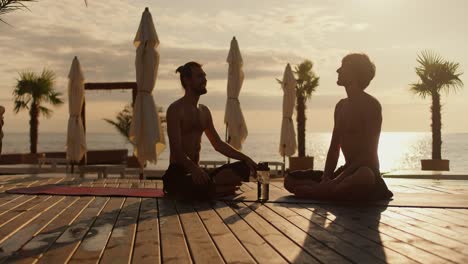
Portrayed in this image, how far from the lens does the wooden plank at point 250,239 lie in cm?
312

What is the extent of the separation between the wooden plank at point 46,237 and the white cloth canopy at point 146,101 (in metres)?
4.37

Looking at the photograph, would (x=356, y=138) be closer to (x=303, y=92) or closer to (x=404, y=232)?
(x=404, y=232)

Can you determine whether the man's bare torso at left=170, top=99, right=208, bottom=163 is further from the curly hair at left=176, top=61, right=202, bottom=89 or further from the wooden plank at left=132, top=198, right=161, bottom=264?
the wooden plank at left=132, top=198, right=161, bottom=264

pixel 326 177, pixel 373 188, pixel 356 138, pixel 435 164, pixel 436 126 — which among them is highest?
pixel 436 126

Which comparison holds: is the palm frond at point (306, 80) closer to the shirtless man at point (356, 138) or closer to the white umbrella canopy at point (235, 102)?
the white umbrella canopy at point (235, 102)

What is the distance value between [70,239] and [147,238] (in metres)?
0.51

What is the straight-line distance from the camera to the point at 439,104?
72.2 feet

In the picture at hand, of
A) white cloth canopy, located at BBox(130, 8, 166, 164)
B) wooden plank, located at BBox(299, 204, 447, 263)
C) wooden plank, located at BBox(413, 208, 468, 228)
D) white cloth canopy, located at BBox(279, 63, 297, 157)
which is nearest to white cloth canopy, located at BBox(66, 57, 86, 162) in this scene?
white cloth canopy, located at BBox(130, 8, 166, 164)

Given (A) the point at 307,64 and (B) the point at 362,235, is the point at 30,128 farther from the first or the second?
(B) the point at 362,235

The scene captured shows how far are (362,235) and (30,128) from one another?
82.1 feet

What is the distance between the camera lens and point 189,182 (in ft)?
19.9

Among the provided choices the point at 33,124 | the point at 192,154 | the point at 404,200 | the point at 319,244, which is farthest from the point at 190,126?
the point at 33,124

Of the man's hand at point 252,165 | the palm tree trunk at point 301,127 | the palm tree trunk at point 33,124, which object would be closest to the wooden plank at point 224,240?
the man's hand at point 252,165

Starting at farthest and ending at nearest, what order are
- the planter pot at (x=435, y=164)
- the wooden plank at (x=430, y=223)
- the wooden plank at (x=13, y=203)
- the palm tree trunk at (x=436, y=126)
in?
the palm tree trunk at (x=436, y=126) → the planter pot at (x=435, y=164) → the wooden plank at (x=13, y=203) → the wooden plank at (x=430, y=223)
